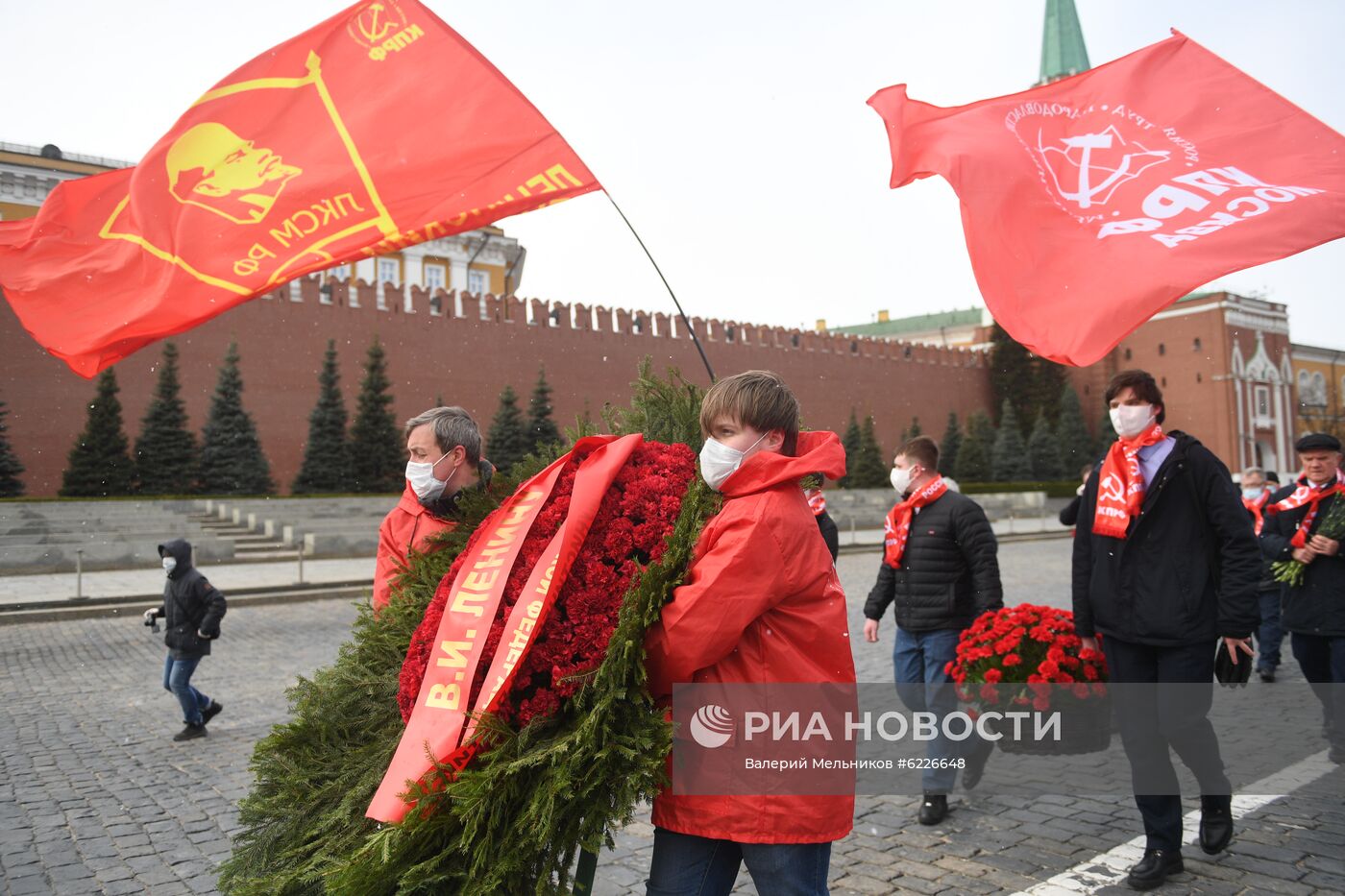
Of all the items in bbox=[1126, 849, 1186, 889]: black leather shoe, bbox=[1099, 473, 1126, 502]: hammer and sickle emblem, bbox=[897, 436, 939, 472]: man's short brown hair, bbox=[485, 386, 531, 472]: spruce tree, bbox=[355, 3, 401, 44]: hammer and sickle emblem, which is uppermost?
bbox=[355, 3, 401, 44]: hammer and sickle emblem

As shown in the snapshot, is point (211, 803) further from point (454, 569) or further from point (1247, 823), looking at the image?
point (1247, 823)

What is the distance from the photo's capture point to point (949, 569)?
461 centimetres

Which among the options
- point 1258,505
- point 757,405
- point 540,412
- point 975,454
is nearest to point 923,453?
point 757,405

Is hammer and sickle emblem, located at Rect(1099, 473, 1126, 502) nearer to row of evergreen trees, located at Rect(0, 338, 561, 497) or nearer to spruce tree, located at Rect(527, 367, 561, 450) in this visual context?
row of evergreen trees, located at Rect(0, 338, 561, 497)

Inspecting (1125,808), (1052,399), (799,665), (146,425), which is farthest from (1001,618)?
(1052,399)

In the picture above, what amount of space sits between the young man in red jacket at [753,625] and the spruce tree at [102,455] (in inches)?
971

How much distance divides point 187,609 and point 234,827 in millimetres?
2552

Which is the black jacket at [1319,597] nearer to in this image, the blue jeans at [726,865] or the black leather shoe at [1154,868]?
the black leather shoe at [1154,868]

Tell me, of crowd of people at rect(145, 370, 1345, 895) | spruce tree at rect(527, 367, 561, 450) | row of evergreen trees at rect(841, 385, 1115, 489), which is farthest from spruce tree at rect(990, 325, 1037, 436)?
crowd of people at rect(145, 370, 1345, 895)

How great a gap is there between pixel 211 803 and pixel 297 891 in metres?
3.03

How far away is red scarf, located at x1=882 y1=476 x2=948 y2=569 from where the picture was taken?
185 inches

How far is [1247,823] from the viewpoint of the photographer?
402 centimetres

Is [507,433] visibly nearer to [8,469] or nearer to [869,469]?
[8,469]

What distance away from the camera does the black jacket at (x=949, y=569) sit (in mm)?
4547
